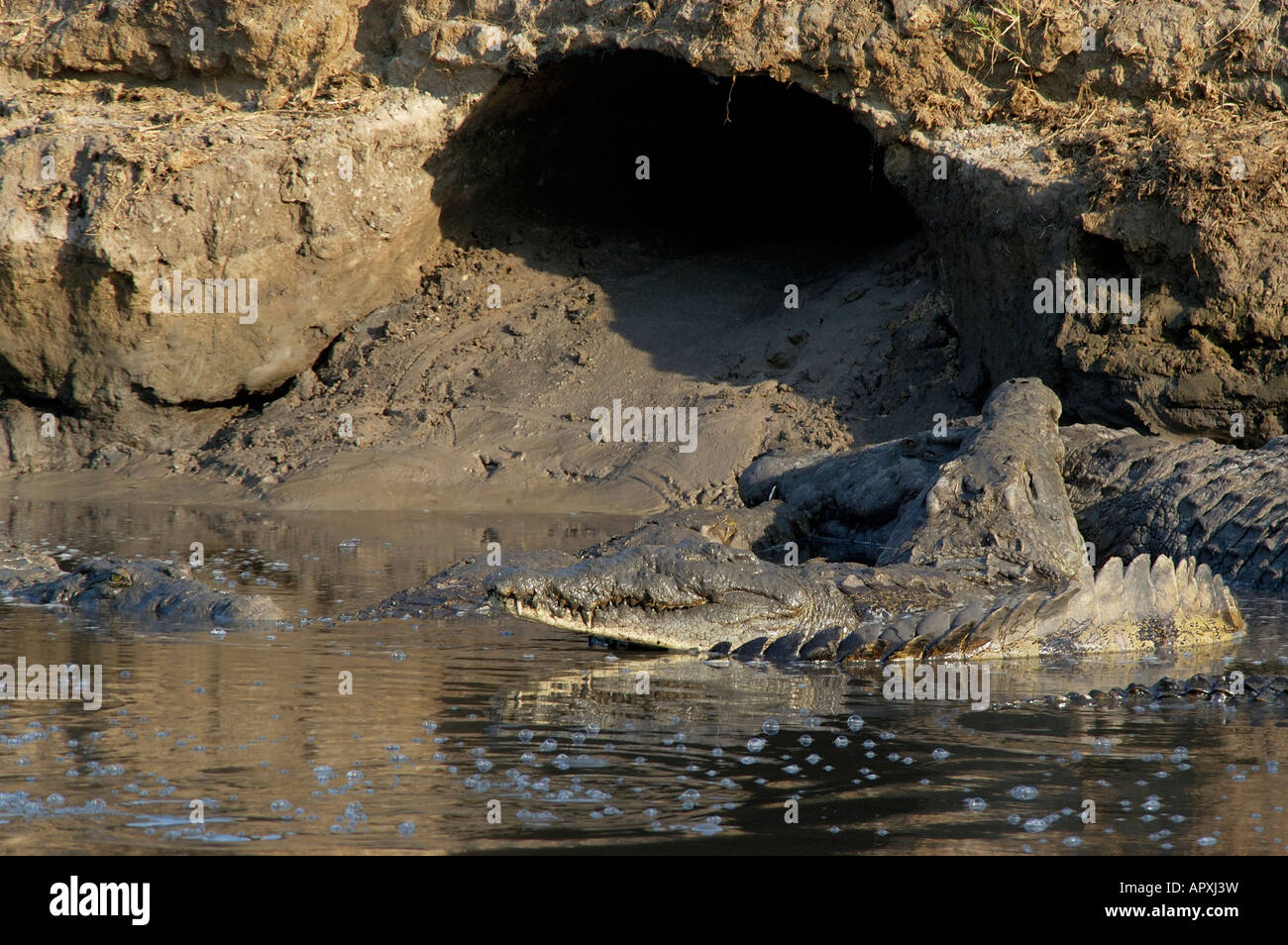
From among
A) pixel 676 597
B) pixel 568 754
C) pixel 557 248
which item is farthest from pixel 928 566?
pixel 557 248

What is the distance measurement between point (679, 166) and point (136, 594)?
9.87m

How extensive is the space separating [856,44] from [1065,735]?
8205 millimetres

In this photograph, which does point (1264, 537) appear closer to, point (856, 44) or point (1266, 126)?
point (1266, 126)

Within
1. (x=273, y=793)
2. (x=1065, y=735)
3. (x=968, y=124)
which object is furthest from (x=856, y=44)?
(x=273, y=793)

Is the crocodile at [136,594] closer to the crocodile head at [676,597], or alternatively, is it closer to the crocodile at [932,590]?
the crocodile head at [676,597]

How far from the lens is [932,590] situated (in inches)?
235

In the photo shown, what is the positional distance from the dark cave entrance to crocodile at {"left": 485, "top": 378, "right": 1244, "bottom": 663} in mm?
7322

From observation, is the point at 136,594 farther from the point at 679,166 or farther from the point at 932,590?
the point at 679,166

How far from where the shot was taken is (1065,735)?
4266mm

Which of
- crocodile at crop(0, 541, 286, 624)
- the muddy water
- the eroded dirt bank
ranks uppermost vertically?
the eroded dirt bank

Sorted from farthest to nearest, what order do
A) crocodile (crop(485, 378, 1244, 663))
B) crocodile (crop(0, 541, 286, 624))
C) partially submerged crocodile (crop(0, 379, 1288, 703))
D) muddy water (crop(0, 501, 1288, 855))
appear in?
crocodile (crop(0, 541, 286, 624)) → partially submerged crocodile (crop(0, 379, 1288, 703)) → crocodile (crop(485, 378, 1244, 663)) → muddy water (crop(0, 501, 1288, 855))

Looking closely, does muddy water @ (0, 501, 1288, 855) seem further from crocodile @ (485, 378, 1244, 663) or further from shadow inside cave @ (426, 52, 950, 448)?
shadow inside cave @ (426, 52, 950, 448)

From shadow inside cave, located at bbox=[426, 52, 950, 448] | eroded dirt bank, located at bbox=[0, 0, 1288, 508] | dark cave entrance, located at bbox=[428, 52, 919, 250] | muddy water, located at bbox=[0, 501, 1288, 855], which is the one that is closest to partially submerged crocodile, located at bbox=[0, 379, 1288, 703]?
muddy water, located at bbox=[0, 501, 1288, 855]

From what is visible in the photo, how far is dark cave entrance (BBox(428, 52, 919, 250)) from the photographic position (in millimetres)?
13609
